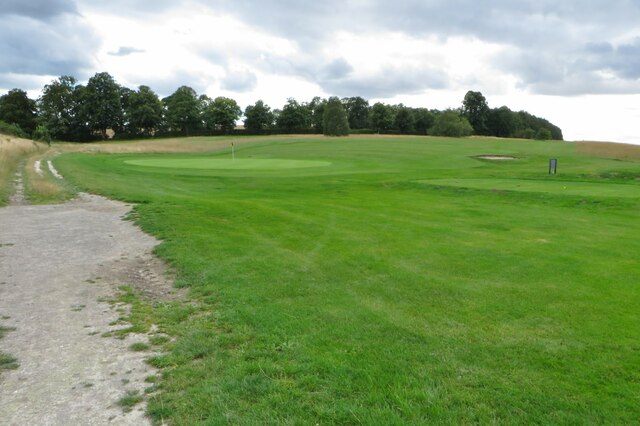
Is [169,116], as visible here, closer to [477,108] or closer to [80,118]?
[80,118]

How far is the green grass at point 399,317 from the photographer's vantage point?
4.89 meters

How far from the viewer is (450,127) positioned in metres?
116

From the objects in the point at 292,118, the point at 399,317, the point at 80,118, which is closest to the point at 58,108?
the point at 80,118

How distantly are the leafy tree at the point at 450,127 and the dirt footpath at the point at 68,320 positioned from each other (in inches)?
4295

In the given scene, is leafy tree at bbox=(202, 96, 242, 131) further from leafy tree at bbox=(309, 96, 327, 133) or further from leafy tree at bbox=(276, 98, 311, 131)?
leafy tree at bbox=(309, 96, 327, 133)

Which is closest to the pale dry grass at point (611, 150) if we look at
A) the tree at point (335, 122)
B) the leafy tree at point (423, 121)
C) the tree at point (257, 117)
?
the tree at point (335, 122)

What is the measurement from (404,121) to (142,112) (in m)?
68.4

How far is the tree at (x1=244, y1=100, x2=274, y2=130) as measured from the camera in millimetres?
128750

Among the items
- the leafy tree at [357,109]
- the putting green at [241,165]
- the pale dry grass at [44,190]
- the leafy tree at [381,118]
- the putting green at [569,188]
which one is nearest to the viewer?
the putting green at [569,188]

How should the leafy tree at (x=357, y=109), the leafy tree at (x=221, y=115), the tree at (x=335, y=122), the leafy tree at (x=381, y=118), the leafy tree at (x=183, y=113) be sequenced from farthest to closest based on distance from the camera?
the leafy tree at (x=357, y=109) → the leafy tree at (x=381, y=118) → the leafy tree at (x=221, y=115) → the leafy tree at (x=183, y=113) → the tree at (x=335, y=122)

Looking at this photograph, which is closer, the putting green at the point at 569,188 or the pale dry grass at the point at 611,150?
the putting green at the point at 569,188

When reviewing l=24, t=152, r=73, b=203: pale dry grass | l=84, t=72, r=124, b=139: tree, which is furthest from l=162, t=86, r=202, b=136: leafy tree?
l=24, t=152, r=73, b=203: pale dry grass

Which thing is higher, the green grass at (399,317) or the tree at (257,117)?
the tree at (257,117)

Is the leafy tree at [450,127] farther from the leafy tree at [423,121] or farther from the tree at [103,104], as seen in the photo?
the tree at [103,104]
